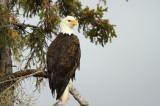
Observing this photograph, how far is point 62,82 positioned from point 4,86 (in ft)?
7.92

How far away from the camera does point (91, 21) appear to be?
322 inches

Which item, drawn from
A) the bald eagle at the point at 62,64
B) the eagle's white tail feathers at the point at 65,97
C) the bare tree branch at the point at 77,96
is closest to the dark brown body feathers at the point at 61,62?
the bald eagle at the point at 62,64

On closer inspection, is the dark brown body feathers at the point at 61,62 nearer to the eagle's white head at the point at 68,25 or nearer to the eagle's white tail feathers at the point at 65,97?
the eagle's white tail feathers at the point at 65,97

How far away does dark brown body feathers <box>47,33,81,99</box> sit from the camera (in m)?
6.29

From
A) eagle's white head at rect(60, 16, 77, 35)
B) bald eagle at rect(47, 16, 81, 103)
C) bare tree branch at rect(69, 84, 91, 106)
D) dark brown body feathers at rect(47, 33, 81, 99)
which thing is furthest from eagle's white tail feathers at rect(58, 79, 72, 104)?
eagle's white head at rect(60, 16, 77, 35)

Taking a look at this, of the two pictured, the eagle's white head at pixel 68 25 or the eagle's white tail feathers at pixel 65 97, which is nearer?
the eagle's white tail feathers at pixel 65 97

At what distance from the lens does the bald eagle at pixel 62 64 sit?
6.29 meters

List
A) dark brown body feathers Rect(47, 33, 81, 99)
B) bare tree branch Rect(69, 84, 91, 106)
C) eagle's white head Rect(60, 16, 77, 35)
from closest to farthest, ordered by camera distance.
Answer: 1. dark brown body feathers Rect(47, 33, 81, 99)
2. bare tree branch Rect(69, 84, 91, 106)
3. eagle's white head Rect(60, 16, 77, 35)

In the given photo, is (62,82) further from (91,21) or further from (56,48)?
(91,21)

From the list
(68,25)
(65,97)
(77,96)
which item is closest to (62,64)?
(65,97)

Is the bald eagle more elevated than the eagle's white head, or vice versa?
the eagle's white head

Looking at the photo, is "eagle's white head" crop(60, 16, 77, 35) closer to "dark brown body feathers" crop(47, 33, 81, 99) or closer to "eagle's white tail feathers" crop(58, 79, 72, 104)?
"dark brown body feathers" crop(47, 33, 81, 99)

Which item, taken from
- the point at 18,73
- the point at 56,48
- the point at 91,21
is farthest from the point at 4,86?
the point at 91,21

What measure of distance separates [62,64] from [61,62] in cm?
5
